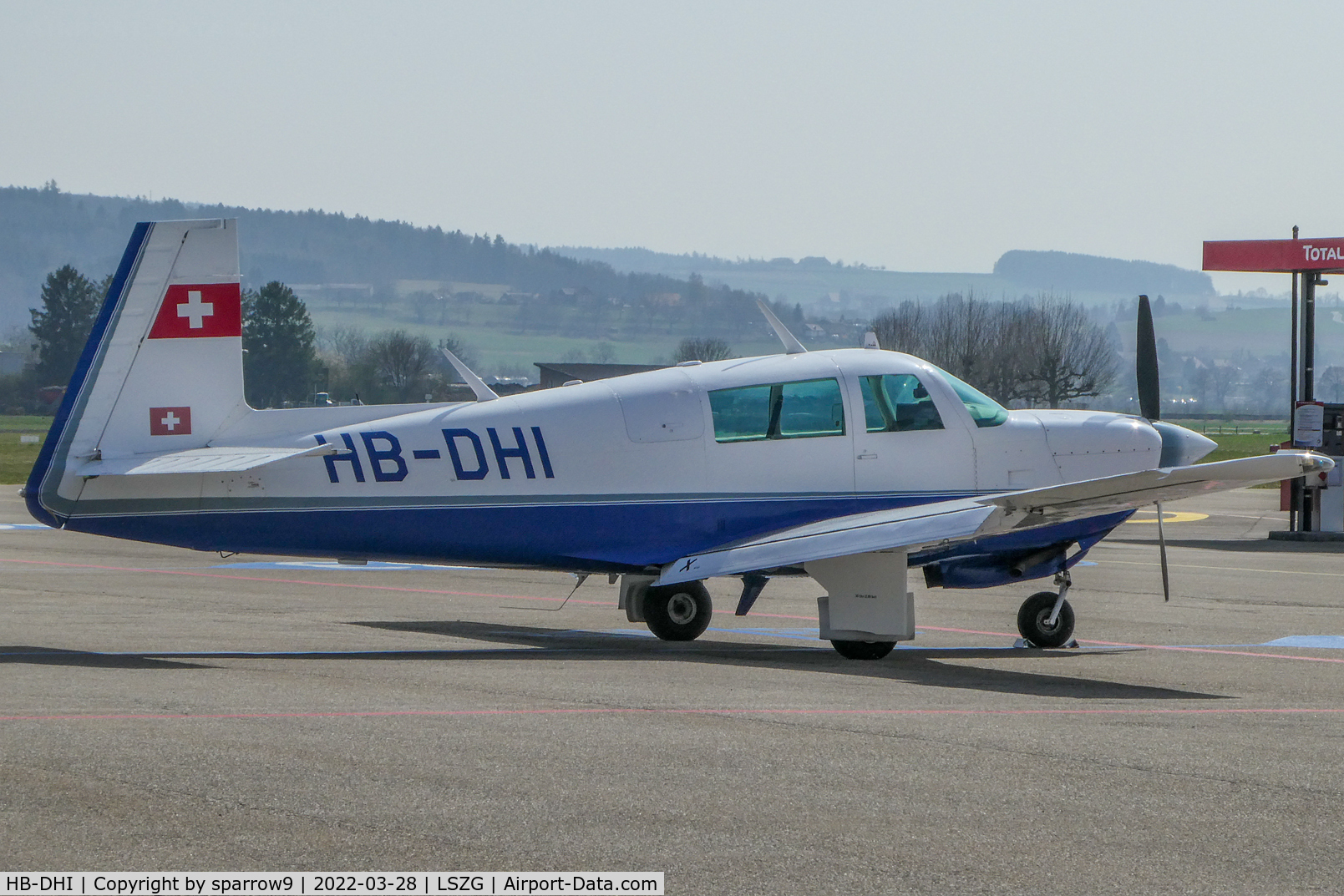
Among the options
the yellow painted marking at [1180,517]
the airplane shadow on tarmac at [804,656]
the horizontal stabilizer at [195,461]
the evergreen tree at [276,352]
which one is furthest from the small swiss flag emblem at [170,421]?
the evergreen tree at [276,352]

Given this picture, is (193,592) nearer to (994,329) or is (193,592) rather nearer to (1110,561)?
(1110,561)

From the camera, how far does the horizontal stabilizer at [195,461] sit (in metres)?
12.2

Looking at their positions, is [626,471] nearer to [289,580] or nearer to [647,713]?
[647,713]

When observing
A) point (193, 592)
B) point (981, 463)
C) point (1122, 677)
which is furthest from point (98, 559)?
point (1122, 677)

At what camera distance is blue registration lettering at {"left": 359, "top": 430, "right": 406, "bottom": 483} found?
508 inches

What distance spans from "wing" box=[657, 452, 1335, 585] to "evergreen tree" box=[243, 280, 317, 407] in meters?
101

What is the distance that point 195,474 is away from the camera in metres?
12.6

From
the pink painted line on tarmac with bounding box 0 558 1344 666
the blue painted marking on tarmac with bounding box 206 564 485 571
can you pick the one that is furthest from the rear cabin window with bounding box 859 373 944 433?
the blue painted marking on tarmac with bounding box 206 564 485 571

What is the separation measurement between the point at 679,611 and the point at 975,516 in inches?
124

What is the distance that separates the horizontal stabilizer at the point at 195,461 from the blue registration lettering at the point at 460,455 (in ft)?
3.73

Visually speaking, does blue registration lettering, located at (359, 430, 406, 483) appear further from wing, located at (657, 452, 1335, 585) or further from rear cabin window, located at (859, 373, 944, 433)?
rear cabin window, located at (859, 373, 944, 433)

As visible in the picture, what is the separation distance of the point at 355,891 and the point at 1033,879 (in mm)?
2503

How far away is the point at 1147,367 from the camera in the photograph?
16406mm

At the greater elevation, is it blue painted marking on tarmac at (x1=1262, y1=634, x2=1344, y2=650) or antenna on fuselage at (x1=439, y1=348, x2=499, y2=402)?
antenna on fuselage at (x1=439, y1=348, x2=499, y2=402)
